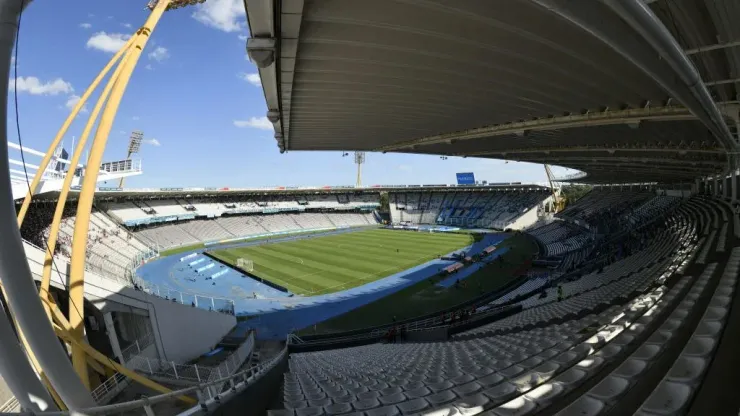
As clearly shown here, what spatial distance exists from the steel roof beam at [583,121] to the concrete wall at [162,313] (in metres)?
11.3

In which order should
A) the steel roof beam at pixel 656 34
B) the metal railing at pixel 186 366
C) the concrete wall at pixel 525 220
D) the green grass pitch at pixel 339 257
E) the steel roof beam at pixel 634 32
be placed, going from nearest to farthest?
the steel roof beam at pixel 656 34, the steel roof beam at pixel 634 32, the metal railing at pixel 186 366, the green grass pitch at pixel 339 257, the concrete wall at pixel 525 220

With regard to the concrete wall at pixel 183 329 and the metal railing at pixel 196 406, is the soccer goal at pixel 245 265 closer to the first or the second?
the concrete wall at pixel 183 329

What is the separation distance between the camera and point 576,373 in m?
3.09

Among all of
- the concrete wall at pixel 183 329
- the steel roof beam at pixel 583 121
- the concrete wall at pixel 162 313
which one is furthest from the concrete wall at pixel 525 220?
the concrete wall at pixel 183 329

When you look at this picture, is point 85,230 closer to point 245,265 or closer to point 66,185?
point 66,185

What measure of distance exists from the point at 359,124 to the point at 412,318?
998 centimetres

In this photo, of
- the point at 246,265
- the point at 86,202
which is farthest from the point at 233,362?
the point at 246,265

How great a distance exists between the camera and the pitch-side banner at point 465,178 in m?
57.9

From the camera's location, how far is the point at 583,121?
9.84 meters

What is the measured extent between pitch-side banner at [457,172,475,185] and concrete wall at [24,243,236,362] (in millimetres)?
49416

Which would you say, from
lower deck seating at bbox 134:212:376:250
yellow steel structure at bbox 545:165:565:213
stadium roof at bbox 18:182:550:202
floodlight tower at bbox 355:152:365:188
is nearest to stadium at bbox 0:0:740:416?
stadium roof at bbox 18:182:550:202

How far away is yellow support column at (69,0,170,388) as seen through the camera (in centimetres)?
686

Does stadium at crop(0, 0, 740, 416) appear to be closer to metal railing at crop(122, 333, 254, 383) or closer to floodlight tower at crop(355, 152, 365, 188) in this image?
metal railing at crop(122, 333, 254, 383)

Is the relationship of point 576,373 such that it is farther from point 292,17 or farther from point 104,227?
point 104,227
